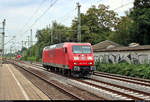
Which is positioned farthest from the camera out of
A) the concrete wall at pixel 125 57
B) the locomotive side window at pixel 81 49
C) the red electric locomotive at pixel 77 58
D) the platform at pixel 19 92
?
the concrete wall at pixel 125 57

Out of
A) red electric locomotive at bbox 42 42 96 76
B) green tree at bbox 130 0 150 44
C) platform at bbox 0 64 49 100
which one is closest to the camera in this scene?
platform at bbox 0 64 49 100

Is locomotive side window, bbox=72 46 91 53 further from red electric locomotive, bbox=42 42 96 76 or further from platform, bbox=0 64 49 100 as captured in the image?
platform, bbox=0 64 49 100

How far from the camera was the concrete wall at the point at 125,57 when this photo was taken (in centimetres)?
2319

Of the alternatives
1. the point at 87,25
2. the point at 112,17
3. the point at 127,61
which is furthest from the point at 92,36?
the point at 127,61

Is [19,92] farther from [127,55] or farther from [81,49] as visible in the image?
[127,55]

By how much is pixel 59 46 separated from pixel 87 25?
35.5 meters

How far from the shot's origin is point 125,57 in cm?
2614

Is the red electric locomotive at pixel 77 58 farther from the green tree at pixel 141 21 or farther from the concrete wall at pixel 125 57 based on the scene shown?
the green tree at pixel 141 21

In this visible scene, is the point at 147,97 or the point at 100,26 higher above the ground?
the point at 100,26

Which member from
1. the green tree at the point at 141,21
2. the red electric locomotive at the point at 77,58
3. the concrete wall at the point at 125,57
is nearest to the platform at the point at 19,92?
the red electric locomotive at the point at 77,58

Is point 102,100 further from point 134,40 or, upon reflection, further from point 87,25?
point 87,25

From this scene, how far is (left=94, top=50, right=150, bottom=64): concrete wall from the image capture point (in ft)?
76.1

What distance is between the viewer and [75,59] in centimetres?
1848

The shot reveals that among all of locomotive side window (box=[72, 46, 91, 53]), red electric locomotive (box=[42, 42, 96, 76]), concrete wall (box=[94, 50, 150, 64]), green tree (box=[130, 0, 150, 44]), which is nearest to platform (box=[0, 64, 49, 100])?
red electric locomotive (box=[42, 42, 96, 76])
